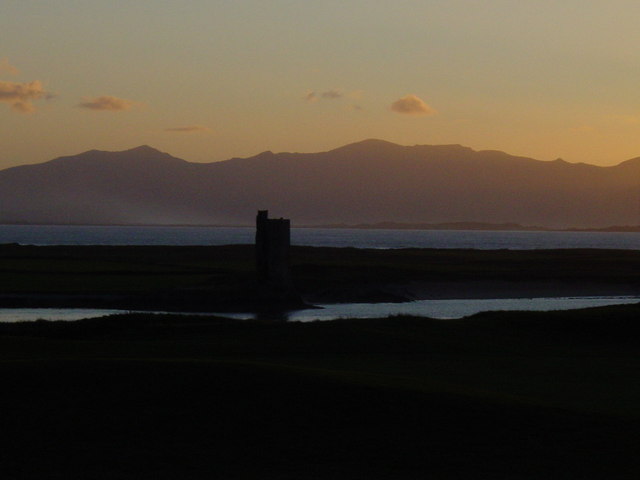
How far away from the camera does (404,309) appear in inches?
2420

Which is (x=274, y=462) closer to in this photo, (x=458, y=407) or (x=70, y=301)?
(x=458, y=407)

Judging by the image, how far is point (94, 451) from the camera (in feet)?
44.6

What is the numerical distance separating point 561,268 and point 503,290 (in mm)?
19071

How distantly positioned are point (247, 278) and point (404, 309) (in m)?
10.8

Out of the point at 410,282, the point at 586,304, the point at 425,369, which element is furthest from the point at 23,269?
the point at 425,369

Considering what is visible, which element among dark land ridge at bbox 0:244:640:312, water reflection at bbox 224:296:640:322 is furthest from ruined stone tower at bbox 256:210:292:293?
water reflection at bbox 224:296:640:322

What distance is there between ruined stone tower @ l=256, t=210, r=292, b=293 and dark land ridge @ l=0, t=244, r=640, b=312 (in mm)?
1241

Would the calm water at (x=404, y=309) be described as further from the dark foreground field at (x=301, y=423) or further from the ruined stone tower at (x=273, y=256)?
the dark foreground field at (x=301, y=423)

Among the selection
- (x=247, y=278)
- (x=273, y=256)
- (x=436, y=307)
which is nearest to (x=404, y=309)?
(x=436, y=307)

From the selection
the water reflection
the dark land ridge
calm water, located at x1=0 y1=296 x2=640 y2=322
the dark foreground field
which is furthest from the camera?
the dark land ridge

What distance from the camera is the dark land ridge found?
61.7 meters

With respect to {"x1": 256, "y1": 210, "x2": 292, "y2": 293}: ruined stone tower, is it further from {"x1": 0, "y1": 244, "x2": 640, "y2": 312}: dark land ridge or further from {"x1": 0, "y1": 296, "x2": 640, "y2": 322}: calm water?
{"x1": 0, "y1": 296, "x2": 640, "y2": 322}: calm water

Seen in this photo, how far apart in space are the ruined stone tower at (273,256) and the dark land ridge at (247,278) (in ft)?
4.07

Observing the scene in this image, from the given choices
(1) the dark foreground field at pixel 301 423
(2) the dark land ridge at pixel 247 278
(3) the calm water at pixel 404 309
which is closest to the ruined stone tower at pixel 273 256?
(2) the dark land ridge at pixel 247 278
